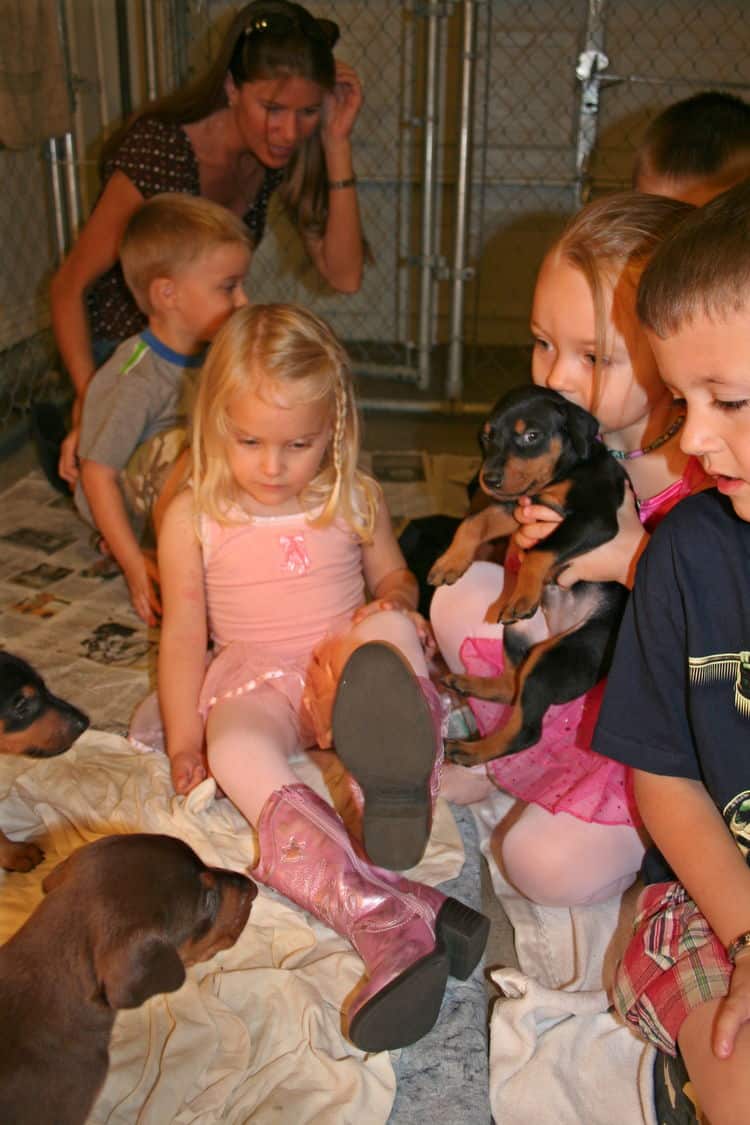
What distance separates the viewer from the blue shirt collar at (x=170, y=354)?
7.55 ft

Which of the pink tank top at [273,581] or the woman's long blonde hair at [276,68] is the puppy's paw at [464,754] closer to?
the pink tank top at [273,581]

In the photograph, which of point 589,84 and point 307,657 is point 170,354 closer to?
point 307,657

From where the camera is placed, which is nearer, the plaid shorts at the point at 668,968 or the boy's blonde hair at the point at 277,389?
the plaid shorts at the point at 668,968

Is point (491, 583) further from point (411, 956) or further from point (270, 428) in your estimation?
point (411, 956)

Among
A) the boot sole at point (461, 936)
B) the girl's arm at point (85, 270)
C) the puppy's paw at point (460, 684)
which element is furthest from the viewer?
the girl's arm at point (85, 270)

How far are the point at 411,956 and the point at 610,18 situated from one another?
3.93 metres

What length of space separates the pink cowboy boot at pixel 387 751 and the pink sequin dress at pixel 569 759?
26 centimetres

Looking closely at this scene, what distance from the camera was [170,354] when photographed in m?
2.30

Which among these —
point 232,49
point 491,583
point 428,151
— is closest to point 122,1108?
point 491,583

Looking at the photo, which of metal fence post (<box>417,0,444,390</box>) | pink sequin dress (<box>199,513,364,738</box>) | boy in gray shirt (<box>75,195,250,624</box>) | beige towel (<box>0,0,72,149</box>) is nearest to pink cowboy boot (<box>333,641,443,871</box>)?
pink sequin dress (<box>199,513,364,738</box>)

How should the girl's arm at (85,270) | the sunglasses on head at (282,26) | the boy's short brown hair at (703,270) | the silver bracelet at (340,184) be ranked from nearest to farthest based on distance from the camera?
1. the boy's short brown hair at (703,270)
2. the sunglasses on head at (282,26)
3. the girl's arm at (85,270)
4. the silver bracelet at (340,184)

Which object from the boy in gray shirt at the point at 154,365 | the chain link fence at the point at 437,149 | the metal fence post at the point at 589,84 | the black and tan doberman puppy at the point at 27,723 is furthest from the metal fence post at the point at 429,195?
the black and tan doberman puppy at the point at 27,723

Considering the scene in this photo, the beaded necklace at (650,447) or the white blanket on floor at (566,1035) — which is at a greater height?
the beaded necklace at (650,447)

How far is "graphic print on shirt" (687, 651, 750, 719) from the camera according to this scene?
1.11 metres
